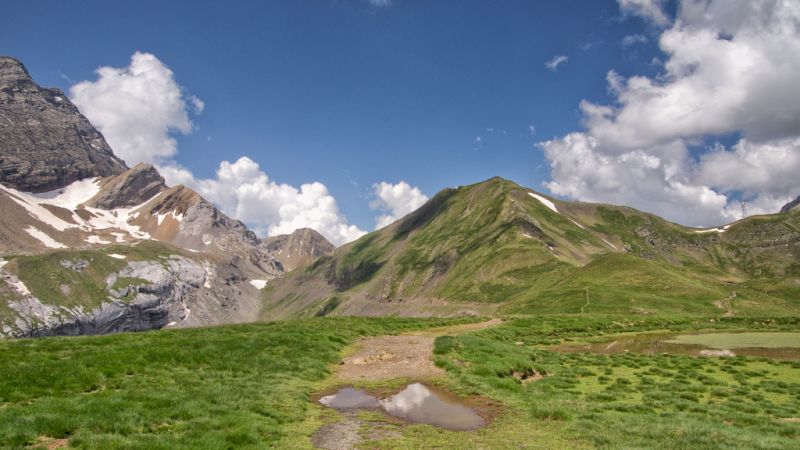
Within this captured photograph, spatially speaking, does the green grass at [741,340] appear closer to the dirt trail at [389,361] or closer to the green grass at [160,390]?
the dirt trail at [389,361]

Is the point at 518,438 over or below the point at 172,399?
below

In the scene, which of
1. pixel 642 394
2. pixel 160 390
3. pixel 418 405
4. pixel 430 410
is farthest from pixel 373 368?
pixel 642 394

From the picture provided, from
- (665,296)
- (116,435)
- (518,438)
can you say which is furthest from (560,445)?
(665,296)

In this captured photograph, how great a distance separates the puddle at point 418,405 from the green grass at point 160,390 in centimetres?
206

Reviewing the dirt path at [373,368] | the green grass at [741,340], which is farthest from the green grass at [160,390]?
the green grass at [741,340]

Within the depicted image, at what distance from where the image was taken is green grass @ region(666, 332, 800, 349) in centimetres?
4541

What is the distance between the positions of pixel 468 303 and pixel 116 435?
16029 centimetres

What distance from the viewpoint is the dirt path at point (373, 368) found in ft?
55.1

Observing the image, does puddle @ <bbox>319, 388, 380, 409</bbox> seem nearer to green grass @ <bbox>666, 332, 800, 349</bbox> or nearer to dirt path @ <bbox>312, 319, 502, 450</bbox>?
dirt path @ <bbox>312, 319, 502, 450</bbox>

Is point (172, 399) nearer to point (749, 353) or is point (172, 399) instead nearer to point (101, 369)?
point (101, 369)

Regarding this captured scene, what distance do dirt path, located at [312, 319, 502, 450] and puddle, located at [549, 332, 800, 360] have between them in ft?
56.9

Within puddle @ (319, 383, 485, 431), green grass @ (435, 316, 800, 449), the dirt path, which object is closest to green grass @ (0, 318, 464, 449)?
the dirt path

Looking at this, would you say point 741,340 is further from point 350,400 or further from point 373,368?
point 350,400

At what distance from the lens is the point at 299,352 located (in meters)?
32.2
